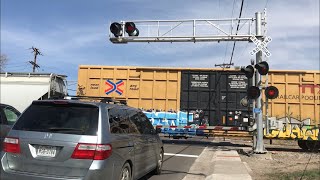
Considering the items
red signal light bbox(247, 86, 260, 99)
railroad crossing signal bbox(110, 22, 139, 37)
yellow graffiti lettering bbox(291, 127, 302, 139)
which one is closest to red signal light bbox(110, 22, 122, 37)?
railroad crossing signal bbox(110, 22, 139, 37)

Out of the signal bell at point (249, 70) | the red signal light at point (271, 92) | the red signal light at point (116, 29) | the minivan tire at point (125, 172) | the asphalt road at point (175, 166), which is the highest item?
the red signal light at point (116, 29)

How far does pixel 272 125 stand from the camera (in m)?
17.8

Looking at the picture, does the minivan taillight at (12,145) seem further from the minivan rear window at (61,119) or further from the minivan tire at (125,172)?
the minivan tire at (125,172)

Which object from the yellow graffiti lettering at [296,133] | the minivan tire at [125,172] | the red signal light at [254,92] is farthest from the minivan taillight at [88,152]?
the yellow graffiti lettering at [296,133]

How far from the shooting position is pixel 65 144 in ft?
19.4

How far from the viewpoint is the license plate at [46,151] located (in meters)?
5.96

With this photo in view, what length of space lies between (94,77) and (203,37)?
37.2 ft

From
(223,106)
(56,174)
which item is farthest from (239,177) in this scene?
(223,106)

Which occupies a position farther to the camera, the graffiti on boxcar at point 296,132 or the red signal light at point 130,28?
the graffiti on boxcar at point 296,132

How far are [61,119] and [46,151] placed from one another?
21.6 inches

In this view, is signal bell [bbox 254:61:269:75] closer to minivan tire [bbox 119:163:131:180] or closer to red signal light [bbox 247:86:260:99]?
red signal light [bbox 247:86:260:99]

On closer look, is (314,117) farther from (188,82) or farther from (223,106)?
(188,82)

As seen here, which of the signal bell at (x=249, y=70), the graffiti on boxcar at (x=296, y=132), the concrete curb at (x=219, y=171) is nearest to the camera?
the concrete curb at (x=219, y=171)

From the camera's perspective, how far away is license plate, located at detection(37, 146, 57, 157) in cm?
596
